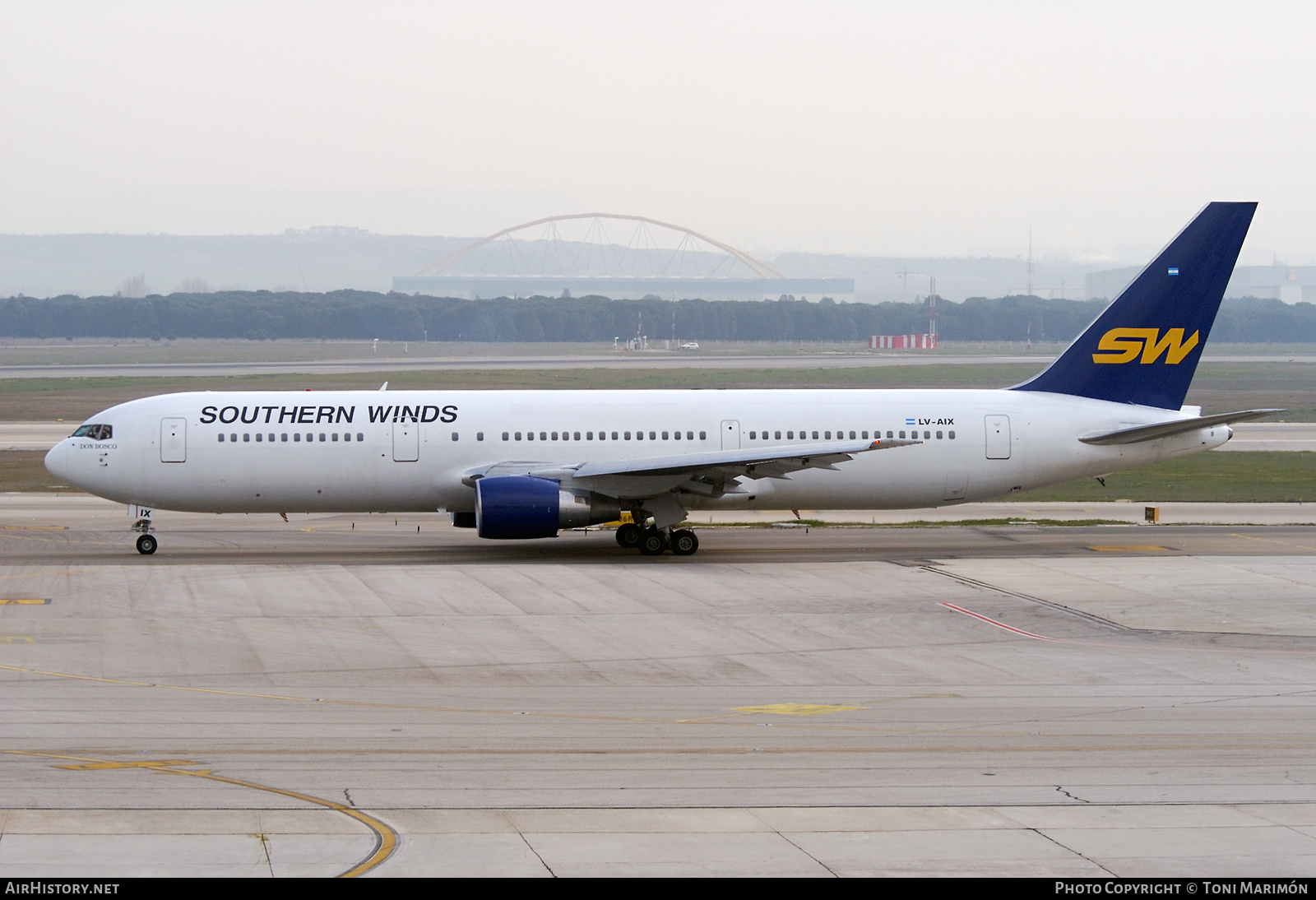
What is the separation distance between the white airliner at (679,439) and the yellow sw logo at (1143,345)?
4 cm

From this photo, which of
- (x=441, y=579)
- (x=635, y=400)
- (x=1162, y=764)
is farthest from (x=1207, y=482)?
(x=1162, y=764)

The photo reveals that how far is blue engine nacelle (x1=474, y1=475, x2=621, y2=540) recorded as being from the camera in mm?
31266

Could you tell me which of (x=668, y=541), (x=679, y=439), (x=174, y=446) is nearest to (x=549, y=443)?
(x=679, y=439)

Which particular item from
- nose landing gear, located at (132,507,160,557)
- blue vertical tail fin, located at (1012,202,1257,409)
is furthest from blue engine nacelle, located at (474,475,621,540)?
blue vertical tail fin, located at (1012,202,1257,409)

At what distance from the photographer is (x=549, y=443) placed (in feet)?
111

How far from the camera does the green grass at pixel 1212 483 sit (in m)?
44.5

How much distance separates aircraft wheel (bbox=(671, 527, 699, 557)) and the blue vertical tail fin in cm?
1022

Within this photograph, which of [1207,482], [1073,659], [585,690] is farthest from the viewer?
[1207,482]

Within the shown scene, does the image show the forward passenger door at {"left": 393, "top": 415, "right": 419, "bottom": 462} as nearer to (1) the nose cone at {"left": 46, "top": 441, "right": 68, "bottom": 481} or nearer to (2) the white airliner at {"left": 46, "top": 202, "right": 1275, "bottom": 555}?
(2) the white airliner at {"left": 46, "top": 202, "right": 1275, "bottom": 555}

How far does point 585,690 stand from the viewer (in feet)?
62.7

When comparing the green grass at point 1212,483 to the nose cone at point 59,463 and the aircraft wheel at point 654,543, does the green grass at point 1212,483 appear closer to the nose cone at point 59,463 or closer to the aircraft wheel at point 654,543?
the aircraft wheel at point 654,543

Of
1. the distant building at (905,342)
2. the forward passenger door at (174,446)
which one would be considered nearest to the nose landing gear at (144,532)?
the forward passenger door at (174,446)

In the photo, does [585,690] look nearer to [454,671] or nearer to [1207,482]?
[454,671]

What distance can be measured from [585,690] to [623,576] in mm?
10492
